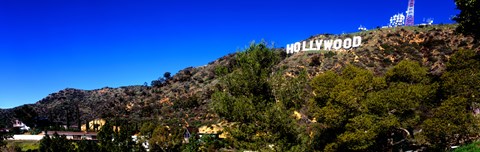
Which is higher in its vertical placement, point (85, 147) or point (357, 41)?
point (357, 41)

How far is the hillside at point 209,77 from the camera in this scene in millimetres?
92250

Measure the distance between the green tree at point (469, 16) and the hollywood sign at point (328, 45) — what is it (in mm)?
Result: 75224

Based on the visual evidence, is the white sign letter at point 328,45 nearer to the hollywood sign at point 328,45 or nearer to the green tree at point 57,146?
the hollywood sign at point 328,45

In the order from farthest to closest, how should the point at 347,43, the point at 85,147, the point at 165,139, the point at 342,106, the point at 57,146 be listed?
the point at 347,43
the point at 165,139
the point at 57,146
the point at 85,147
the point at 342,106

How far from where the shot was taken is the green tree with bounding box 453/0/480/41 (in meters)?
30.8

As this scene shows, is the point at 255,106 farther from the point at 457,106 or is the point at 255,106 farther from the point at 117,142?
the point at 117,142

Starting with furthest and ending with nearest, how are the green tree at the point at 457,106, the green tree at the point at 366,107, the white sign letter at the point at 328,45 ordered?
the white sign letter at the point at 328,45 < the green tree at the point at 366,107 < the green tree at the point at 457,106

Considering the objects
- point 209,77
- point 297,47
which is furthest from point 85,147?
point 209,77

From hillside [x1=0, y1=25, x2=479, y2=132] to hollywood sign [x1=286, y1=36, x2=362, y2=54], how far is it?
7.45 feet

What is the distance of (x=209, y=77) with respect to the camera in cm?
13550

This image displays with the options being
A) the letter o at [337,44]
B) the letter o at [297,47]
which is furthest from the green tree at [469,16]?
the letter o at [297,47]

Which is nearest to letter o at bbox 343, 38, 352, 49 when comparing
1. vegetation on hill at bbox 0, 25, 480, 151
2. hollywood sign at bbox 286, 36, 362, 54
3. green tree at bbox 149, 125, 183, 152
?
hollywood sign at bbox 286, 36, 362, 54

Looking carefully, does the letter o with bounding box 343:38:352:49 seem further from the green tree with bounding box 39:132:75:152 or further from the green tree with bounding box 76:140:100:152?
the green tree with bounding box 39:132:75:152

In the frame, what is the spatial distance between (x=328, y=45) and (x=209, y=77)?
41.0 metres
